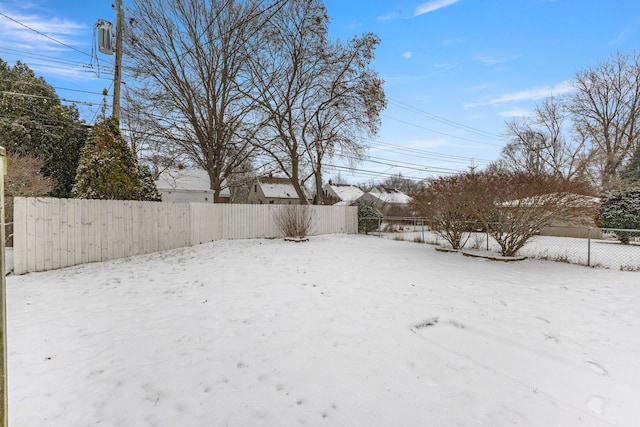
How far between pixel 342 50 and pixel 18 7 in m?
11.3

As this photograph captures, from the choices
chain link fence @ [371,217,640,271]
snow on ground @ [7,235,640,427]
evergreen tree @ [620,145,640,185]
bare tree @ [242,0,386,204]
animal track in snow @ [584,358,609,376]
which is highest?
bare tree @ [242,0,386,204]

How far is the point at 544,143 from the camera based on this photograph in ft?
87.5

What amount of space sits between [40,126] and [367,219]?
1505 cm

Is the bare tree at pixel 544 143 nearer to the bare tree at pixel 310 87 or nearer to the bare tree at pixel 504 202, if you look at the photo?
the bare tree at pixel 310 87

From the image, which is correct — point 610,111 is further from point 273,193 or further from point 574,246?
point 273,193

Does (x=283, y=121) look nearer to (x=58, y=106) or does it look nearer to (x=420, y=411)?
(x=58, y=106)

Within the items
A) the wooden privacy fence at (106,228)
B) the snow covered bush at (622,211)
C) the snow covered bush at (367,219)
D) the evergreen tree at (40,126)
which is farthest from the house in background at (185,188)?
the snow covered bush at (622,211)

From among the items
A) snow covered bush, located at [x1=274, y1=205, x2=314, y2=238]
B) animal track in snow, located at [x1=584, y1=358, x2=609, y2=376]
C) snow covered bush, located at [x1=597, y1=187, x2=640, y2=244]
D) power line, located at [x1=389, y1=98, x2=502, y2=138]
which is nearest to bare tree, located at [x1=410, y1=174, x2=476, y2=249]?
snow covered bush, located at [x1=274, y1=205, x2=314, y2=238]

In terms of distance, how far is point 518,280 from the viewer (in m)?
5.76

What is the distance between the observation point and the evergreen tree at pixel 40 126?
12875 mm

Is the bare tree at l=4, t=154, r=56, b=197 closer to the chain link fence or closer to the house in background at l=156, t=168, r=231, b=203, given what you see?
the house in background at l=156, t=168, r=231, b=203

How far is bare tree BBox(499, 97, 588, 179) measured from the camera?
2422 cm

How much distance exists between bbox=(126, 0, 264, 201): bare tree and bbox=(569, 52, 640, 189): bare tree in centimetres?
2329

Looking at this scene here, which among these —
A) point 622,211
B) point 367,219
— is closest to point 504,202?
point 367,219
